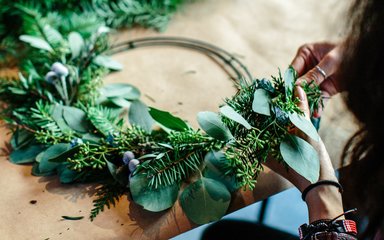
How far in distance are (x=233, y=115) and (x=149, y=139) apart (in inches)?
5.6

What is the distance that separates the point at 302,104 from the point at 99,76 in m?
0.34

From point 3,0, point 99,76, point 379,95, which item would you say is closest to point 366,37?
point 379,95

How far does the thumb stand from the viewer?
565 millimetres

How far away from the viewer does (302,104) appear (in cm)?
57

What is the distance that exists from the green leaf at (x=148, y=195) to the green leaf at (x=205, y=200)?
0.07 ft

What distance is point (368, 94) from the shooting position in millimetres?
477

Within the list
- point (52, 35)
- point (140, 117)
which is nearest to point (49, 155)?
point (140, 117)

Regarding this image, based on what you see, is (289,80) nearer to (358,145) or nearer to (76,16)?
(358,145)

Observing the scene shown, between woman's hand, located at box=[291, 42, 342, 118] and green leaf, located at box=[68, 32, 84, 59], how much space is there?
13.7 inches

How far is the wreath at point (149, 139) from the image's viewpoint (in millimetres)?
553

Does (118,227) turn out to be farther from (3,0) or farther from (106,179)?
(3,0)

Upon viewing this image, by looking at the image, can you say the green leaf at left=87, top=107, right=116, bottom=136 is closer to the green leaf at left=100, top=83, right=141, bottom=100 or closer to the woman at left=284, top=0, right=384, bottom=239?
the green leaf at left=100, top=83, right=141, bottom=100

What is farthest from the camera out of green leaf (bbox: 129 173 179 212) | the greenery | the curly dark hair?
the greenery

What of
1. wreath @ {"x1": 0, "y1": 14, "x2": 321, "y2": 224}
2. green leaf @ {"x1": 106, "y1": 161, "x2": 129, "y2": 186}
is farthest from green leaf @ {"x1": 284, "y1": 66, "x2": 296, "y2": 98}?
green leaf @ {"x1": 106, "y1": 161, "x2": 129, "y2": 186}
